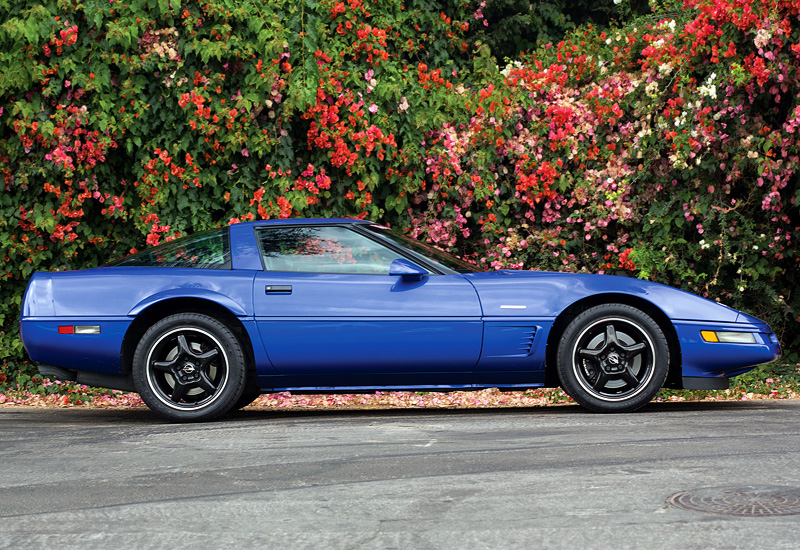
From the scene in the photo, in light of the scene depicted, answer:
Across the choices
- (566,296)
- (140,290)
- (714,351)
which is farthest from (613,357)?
(140,290)

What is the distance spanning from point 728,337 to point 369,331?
218 centimetres

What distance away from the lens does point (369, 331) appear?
20.6 ft

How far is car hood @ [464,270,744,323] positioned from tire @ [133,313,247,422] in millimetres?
1570

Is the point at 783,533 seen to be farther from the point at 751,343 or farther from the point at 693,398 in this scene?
the point at 693,398

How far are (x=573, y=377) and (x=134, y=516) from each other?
3.16 m

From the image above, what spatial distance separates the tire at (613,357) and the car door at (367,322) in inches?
23.7

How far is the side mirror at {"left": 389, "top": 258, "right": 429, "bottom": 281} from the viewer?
620 cm

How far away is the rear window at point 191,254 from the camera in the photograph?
21.8ft

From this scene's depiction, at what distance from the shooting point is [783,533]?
11.5ft

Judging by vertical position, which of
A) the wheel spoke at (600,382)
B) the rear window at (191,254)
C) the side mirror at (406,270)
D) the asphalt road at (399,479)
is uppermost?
the rear window at (191,254)

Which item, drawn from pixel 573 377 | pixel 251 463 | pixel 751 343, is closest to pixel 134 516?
pixel 251 463

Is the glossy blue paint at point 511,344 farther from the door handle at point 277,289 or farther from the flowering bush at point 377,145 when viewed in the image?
the flowering bush at point 377,145

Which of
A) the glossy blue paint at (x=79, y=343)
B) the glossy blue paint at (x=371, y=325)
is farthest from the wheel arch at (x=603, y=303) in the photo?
the glossy blue paint at (x=79, y=343)

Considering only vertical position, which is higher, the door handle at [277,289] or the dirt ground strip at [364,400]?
the door handle at [277,289]
